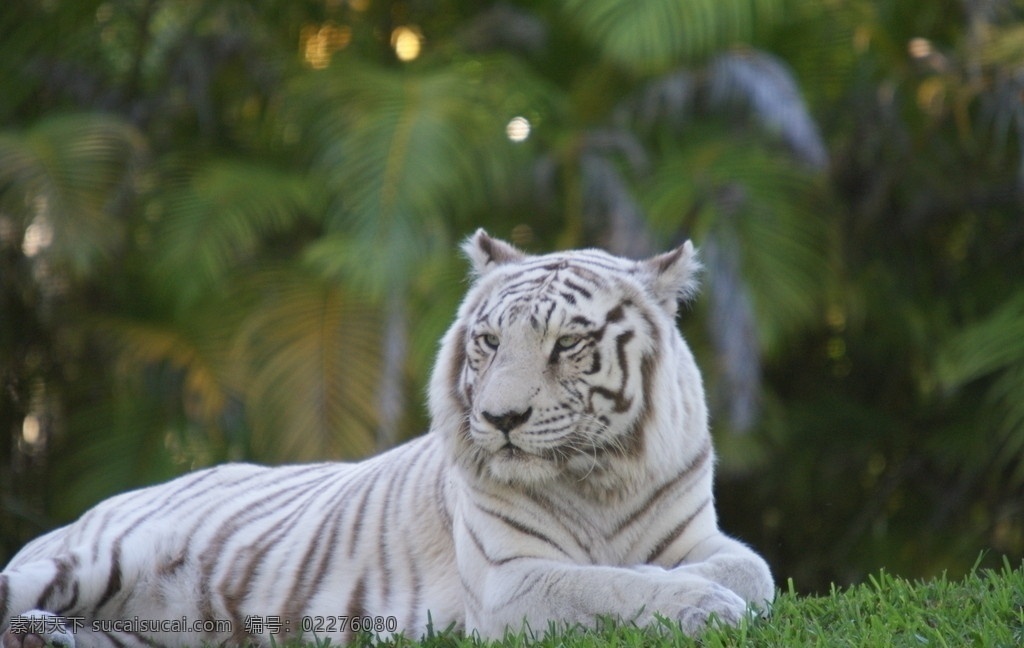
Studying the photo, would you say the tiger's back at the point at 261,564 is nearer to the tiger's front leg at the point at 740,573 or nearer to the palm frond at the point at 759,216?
the tiger's front leg at the point at 740,573

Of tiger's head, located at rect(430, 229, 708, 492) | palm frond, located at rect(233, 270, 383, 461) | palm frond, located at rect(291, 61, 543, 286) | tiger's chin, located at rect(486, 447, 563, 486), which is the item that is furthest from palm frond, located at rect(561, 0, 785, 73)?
tiger's chin, located at rect(486, 447, 563, 486)

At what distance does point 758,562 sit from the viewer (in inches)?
167

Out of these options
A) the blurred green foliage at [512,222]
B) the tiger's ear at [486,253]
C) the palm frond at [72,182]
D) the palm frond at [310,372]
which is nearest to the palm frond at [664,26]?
the blurred green foliage at [512,222]

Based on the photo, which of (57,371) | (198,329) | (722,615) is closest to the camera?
(722,615)

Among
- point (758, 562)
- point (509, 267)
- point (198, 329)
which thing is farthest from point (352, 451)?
point (758, 562)

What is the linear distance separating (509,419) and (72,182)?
5.24 m

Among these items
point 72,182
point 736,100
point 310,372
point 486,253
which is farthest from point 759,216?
point 72,182

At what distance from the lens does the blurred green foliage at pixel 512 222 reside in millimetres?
8438

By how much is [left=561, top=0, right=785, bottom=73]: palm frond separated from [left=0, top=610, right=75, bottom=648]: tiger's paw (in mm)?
5196

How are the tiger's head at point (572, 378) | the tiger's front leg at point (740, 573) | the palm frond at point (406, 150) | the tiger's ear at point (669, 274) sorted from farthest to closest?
the palm frond at point (406, 150)
the tiger's ear at point (669, 274)
the tiger's head at point (572, 378)
the tiger's front leg at point (740, 573)

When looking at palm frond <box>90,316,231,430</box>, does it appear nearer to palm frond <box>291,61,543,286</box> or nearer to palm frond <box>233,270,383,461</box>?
palm frond <box>233,270,383,461</box>

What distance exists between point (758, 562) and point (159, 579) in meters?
2.18

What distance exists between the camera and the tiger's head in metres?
4.20

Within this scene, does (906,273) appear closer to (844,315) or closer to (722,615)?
(844,315)
